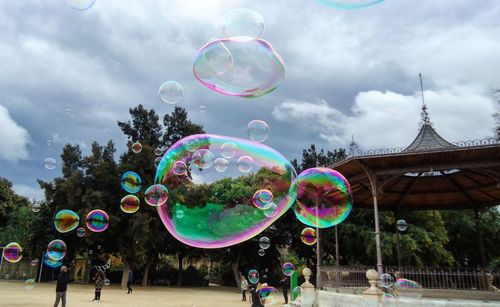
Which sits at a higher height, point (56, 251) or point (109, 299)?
point (56, 251)

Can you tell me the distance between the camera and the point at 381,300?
9.34 m

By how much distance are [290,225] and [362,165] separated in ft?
55.6

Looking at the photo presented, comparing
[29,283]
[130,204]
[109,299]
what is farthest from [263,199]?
[109,299]

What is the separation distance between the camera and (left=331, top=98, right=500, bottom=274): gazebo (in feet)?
40.7

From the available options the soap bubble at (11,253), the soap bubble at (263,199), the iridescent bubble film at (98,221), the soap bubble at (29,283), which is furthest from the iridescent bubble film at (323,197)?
the soap bubble at (29,283)

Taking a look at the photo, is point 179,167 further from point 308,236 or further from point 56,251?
point 308,236

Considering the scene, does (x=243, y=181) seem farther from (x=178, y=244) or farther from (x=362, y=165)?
(x=362, y=165)

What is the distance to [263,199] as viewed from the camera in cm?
1042

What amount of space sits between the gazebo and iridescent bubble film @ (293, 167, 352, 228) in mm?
1462

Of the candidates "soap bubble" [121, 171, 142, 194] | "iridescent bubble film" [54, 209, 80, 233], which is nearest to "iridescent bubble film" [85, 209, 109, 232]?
"iridescent bubble film" [54, 209, 80, 233]

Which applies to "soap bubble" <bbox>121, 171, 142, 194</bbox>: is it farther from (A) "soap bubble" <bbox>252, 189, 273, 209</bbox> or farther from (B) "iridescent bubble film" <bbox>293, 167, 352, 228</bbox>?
(B) "iridescent bubble film" <bbox>293, 167, 352, 228</bbox>

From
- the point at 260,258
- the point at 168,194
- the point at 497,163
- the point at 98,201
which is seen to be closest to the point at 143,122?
the point at 98,201

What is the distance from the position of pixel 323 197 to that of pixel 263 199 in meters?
3.84

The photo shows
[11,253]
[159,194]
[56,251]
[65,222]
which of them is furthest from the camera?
[65,222]
